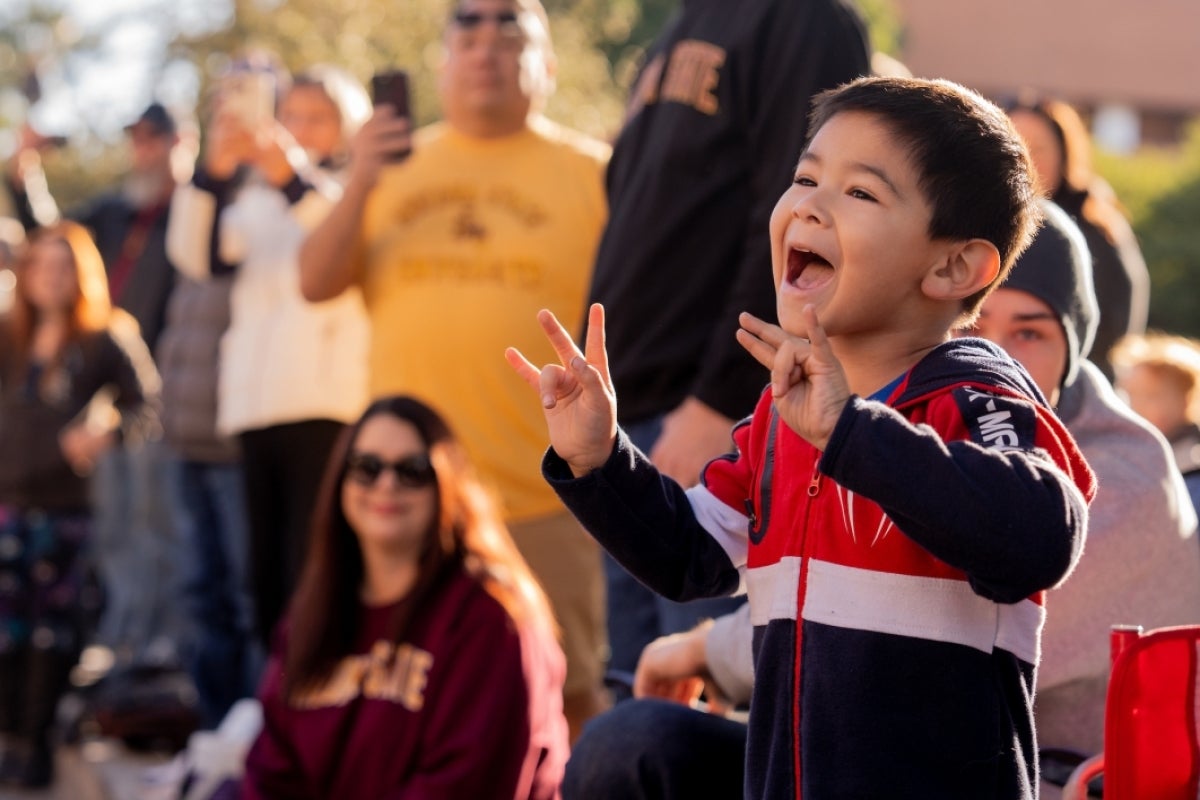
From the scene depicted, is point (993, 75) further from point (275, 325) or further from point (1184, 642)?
point (1184, 642)

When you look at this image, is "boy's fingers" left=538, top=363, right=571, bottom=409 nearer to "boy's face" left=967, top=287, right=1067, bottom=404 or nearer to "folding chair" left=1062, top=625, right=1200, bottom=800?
"folding chair" left=1062, top=625, right=1200, bottom=800

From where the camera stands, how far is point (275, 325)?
241 inches

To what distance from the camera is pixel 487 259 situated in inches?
200

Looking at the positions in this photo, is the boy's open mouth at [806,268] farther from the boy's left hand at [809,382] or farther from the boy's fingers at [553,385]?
the boy's fingers at [553,385]

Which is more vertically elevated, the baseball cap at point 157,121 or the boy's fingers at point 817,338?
the baseball cap at point 157,121

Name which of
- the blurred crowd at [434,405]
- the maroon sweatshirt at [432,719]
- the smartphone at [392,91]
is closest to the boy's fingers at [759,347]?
the blurred crowd at [434,405]

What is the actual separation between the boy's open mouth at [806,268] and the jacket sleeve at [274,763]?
8.36 feet

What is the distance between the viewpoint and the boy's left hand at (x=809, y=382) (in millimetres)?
2072

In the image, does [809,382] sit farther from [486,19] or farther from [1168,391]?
[1168,391]

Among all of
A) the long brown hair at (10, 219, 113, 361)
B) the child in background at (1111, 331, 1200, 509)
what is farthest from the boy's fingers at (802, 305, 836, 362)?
the long brown hair at (10, 219, 113, 361)

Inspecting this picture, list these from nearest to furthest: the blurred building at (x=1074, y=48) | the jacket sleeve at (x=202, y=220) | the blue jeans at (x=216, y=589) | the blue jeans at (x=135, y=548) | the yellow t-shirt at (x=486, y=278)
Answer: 1. the yellow t-shirt at (x=486, y=278)
2. the jacket sleeve at (x=202, y=220)
3. the blue jeans at (x=216, y=589)
4. the blue jeans at (x=135, y=548)
5. the blurred building at (x=1074, y=48)

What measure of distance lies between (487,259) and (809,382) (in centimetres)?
304

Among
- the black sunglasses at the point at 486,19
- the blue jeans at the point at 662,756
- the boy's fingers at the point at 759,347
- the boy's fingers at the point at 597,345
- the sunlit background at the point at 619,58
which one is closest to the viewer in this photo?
the boy's fingers at the point at 759,347

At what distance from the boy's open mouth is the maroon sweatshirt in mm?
2207
